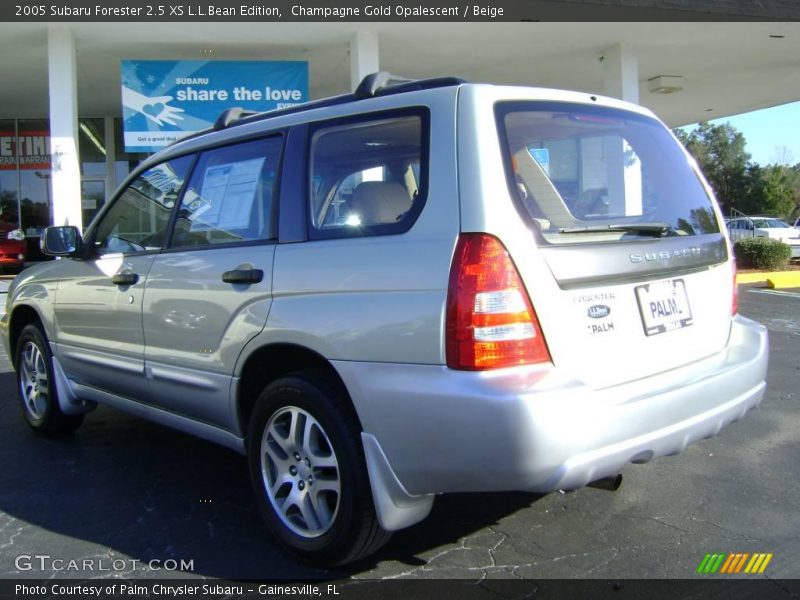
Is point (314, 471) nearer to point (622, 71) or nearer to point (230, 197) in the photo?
point (230, 197)

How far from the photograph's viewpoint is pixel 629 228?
9.16 ft

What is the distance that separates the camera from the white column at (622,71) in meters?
12.3

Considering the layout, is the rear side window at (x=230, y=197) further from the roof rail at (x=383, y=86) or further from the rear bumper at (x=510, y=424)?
the rear bumper at (x=510, y=424)

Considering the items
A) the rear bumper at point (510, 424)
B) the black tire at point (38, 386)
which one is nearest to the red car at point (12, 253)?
the black tire at point (38, 386)

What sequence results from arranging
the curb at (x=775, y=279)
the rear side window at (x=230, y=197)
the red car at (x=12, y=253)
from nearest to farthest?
the rear side window at (x=230, y=197) < the curb at (x=775, y=279) < the red car at (x=12, y=253)

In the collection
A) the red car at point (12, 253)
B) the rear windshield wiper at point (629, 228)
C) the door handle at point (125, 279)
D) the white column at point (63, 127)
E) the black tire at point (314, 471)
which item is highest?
the white column at point (63, 127)

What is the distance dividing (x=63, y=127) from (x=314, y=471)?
10370 mm

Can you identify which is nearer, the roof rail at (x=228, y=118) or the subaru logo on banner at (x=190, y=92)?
the roof rail at (x=228, y=118)

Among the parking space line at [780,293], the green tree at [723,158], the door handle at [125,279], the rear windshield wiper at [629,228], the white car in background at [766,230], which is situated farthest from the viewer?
the green tree at [723,158]

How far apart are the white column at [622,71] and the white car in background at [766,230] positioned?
907 cm

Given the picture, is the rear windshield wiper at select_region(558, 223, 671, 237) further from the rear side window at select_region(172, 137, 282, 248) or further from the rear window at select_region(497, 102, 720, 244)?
the rear side window at select_region(172, 137, 282, 248)

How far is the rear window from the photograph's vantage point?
2.65 m
